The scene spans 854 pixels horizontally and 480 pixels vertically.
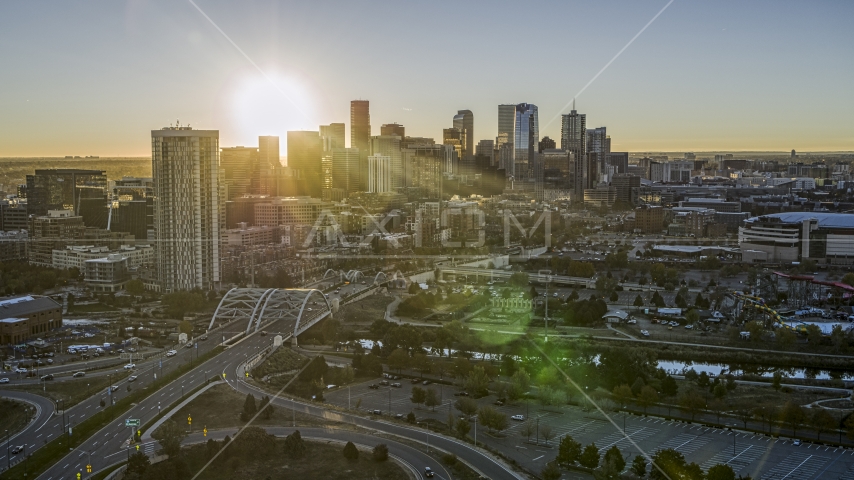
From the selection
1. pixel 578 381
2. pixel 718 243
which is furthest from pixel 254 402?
pixel 718 243

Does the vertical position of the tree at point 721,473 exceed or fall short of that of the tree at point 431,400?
it exceeds it

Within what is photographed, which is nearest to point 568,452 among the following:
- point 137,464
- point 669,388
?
point 669,388

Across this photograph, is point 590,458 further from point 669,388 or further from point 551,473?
point 669,388

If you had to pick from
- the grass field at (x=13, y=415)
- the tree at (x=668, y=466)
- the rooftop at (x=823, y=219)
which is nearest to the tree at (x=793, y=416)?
the tree at (x=668, y=466)

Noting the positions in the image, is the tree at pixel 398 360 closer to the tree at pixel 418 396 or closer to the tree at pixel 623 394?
the tree at pixel 418 396

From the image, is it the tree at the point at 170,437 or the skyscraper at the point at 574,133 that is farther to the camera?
the skyscraper at the point at 574,133


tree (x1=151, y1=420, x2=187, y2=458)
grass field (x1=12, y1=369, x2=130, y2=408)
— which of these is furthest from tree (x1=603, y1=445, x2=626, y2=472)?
grass field (x1=12, y1=369, x2=130, y2=408)

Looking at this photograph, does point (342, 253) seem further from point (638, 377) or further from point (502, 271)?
point (638, 377)

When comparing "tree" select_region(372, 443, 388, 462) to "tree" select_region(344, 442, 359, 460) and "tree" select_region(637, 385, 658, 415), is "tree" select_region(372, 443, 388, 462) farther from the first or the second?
"tree" select_region(637, 385, 658, 415)
